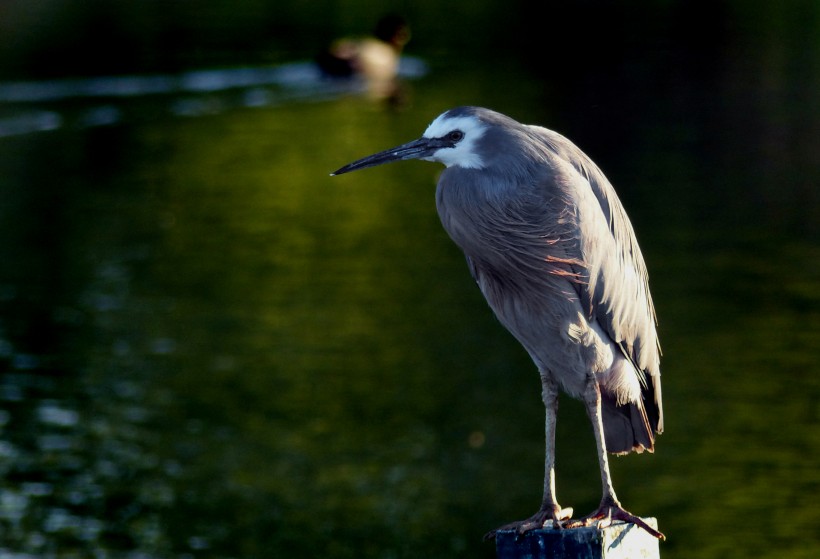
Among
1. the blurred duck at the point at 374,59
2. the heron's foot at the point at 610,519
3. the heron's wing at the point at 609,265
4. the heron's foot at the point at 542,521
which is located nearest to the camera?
the heron's foot at the point at 610,519

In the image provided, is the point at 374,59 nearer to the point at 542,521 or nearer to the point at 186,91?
the point at 186,91

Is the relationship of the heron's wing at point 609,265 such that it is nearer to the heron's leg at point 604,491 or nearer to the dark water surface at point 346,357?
the heron's leg at point 604,491

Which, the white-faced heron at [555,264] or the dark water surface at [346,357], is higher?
the white-faced heron at [555,264]

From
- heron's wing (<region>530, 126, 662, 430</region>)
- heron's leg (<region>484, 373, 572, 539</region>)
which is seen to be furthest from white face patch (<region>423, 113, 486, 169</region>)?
heron's leg (<region>484, 373, 572, 539</region>)

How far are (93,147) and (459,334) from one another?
957cm

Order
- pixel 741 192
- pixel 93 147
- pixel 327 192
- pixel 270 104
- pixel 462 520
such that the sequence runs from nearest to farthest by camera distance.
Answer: pixel 462 520
pixel 741 192
pixel 327 192
pixel 93 147
pixel 270 104

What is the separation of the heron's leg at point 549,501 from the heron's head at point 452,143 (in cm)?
93

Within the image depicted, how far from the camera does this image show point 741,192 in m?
16.8

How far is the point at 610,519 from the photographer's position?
15.0 ft

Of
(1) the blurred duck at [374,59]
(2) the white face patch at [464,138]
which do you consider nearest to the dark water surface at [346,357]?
(1) the blurred duck at [374,59]

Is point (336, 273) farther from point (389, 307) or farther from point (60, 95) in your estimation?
point (60, 95)

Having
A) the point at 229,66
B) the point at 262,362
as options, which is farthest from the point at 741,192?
the point at 229,66

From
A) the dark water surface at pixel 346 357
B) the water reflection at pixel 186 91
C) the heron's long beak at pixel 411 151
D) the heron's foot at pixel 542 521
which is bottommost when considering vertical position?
the water reflection at pixel 186 91

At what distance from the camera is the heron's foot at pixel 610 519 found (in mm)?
4320
